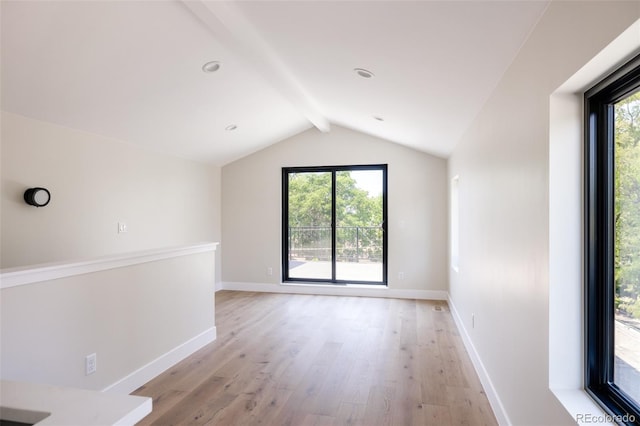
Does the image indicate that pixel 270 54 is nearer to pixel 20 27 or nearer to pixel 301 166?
pixel 20 27

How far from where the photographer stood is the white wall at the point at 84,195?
292 cm

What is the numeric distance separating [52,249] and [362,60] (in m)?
3.19

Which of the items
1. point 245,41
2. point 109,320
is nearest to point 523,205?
point 245,41

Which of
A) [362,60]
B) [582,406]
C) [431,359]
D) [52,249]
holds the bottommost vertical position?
[431,359]

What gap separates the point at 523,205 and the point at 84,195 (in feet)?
12.6

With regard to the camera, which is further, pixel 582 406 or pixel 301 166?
pixel 301 166

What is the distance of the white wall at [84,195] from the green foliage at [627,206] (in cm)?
392

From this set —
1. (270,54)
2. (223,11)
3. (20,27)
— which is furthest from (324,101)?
(20,27)

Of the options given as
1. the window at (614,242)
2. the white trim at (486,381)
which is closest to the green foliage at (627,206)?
the window at (614,242)

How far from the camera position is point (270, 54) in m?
3.02

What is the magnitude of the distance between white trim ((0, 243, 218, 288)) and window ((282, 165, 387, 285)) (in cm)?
299

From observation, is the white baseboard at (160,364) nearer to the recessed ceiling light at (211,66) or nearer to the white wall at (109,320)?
the white wall at (109,320)

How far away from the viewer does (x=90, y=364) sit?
2266mm

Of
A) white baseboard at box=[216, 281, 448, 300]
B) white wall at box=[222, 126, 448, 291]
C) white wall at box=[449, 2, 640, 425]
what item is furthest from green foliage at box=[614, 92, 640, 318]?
white baseboard at box=[216, 281, 448, 300]
